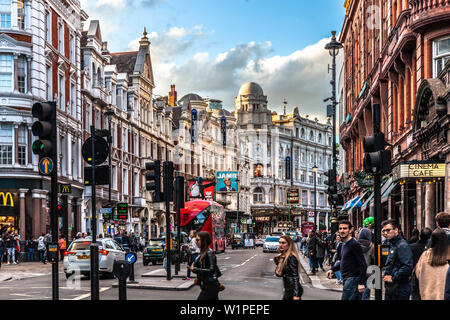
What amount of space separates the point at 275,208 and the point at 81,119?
73.6 m

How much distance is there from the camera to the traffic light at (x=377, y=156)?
13609 millimetres

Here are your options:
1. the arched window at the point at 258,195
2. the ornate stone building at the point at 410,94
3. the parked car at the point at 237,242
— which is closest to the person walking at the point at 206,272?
the ornate stone building at the point at 410,94

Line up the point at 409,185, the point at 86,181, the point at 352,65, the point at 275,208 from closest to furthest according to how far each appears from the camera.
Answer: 1. the point at 86,181
2. the point at 409,185
3. the point at 352,65
4. the point at 275,208

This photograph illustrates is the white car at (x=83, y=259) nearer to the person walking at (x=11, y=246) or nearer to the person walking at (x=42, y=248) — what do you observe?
the person walking at (x=11, y=246)

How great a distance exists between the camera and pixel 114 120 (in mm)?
60031

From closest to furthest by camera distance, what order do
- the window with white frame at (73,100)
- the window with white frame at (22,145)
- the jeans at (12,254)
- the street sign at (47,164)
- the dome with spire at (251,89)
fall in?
the street sign at (47,164), the jeans at (12,254), the window with white frame at (22,145), the window with white frame at (73,100), the dome with spire at (251,89)

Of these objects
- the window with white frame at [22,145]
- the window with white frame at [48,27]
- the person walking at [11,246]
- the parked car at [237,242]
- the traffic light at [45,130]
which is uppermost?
the window with white frame at [48,27]

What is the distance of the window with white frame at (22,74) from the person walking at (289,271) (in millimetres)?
32814

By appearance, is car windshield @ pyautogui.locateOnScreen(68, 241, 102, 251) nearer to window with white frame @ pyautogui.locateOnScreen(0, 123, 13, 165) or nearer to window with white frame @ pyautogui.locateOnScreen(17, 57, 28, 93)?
window with white frame @ pyautogui.locateOnScreen(0, 123, 13, 165)

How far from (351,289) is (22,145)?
32.4 metres

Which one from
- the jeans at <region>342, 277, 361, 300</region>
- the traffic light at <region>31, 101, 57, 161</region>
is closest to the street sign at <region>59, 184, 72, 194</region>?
the traffic light at <region>31, 101, 57, 161</region>

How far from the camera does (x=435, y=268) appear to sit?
29.4ft
